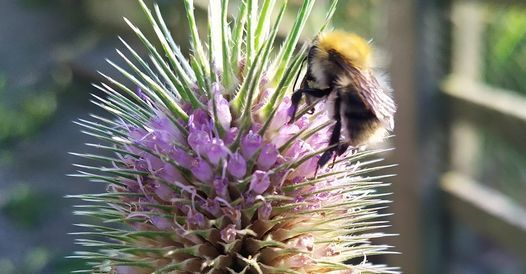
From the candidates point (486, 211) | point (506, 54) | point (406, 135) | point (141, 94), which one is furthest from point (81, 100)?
point (141, 94)

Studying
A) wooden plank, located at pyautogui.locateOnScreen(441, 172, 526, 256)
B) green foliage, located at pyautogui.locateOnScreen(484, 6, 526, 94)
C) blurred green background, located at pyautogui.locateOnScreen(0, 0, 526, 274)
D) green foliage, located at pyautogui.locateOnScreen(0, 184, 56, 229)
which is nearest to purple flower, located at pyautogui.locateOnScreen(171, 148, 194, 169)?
blurred green background, located at pyautogui.locateOnScreen(0, 0, 526, 274)

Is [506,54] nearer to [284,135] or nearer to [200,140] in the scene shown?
[284,135]

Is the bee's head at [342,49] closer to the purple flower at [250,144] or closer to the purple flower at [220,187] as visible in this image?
the purple flower at [250,144]

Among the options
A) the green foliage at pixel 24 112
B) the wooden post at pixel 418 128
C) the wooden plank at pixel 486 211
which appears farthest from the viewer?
the green foliage at pixel 24 112

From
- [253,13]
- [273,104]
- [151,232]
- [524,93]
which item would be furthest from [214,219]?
[524,93]

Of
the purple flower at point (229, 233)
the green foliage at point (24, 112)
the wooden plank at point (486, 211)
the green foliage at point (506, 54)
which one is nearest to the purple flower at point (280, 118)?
the purple flower at point (229, 233)

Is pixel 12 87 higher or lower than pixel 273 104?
higher

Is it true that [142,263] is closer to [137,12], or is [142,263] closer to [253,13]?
[253,13]
